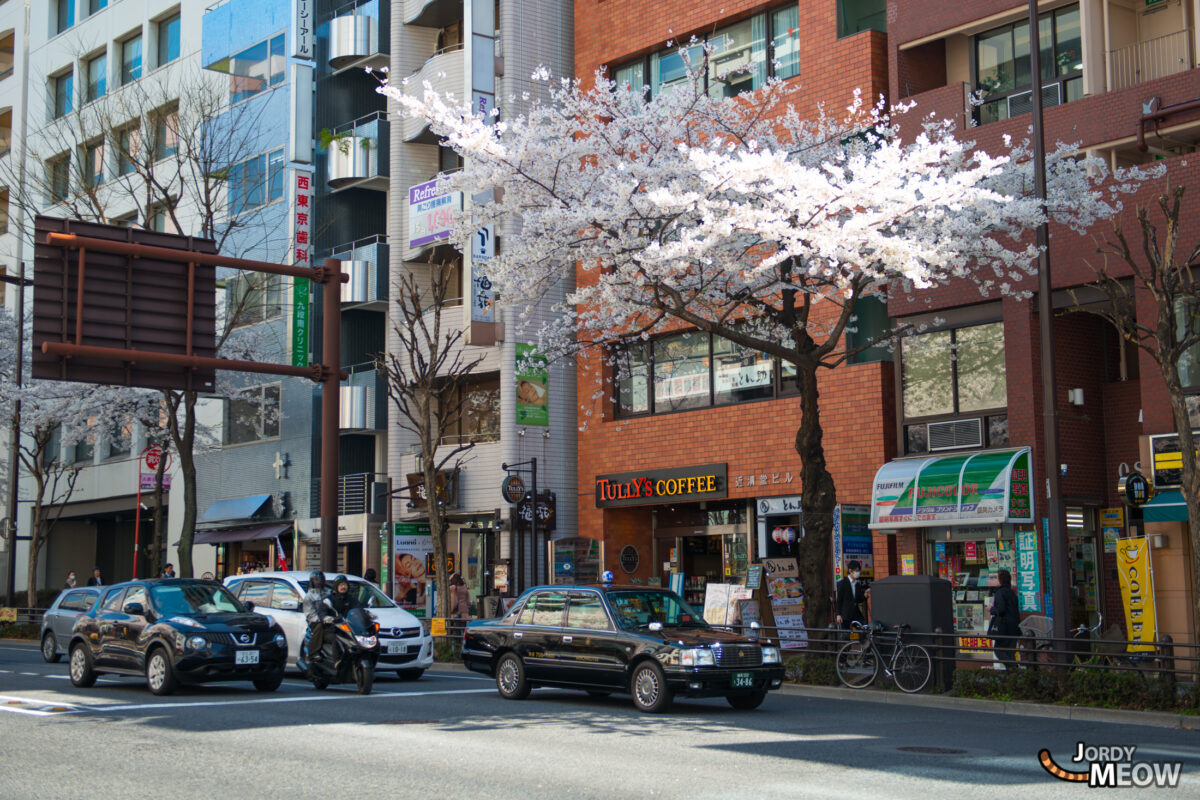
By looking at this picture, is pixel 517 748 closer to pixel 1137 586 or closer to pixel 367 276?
pixel 1137 586

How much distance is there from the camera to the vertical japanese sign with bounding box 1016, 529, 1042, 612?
76.1 feet

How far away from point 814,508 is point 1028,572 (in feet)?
18.2

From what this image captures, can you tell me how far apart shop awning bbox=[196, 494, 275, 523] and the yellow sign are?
25600 millimetres

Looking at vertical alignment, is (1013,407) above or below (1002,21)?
below

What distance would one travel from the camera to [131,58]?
47625 millimetres

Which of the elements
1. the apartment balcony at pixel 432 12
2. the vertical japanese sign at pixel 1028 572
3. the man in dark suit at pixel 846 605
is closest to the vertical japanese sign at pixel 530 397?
the apartment balcony at pixel 432 12

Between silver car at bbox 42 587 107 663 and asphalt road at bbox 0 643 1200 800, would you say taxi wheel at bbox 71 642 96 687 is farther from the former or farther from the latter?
silver car at bbox 42 587 107 663

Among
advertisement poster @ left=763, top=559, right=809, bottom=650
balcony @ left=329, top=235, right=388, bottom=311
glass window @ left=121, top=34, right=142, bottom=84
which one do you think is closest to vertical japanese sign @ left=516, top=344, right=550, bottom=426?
balcony @ left=329, top=235, right=388, bottom=311

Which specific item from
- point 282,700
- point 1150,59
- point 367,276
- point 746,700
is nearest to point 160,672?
point 282,700

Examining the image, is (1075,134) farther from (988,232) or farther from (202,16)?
(202,16)

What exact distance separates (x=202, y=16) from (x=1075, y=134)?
30.9 metres

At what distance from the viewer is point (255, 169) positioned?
134 ft

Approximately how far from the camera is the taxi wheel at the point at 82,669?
59.2 ft

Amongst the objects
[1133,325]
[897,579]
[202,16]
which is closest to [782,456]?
[897,579]
